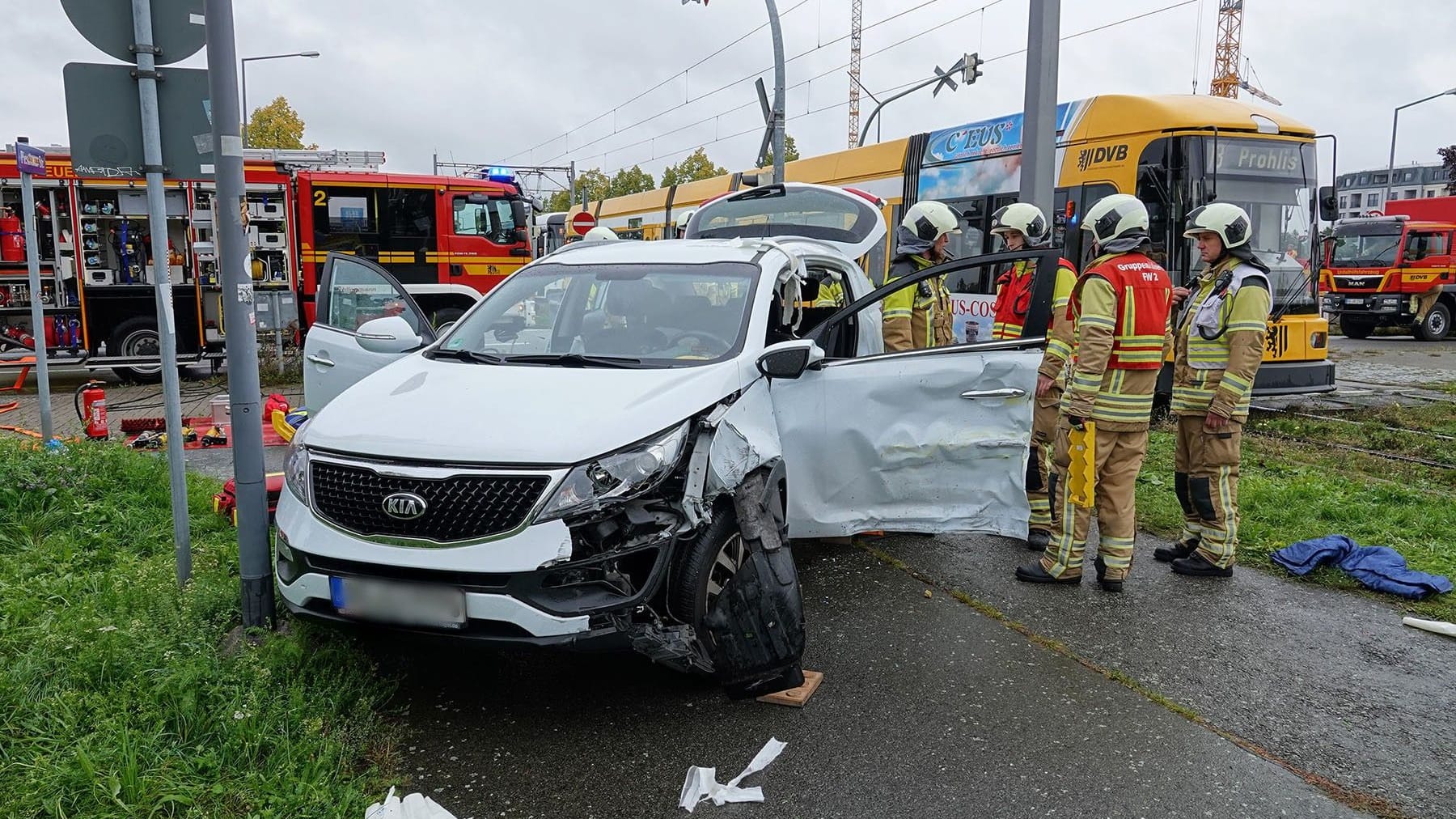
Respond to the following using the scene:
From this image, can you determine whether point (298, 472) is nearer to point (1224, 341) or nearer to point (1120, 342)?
point (1120, 342)

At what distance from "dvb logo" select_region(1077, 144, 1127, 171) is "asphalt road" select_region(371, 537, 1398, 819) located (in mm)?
6760

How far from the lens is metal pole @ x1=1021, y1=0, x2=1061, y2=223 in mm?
7879

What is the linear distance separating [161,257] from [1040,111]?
637 centimetres

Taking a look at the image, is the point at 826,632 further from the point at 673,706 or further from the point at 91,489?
the point at 91,489

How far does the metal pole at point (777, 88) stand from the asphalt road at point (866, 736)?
10.8m

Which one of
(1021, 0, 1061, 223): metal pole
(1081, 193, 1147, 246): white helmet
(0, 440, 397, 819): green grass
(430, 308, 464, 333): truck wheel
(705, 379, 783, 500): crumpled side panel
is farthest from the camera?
(430, 308, 464, 333): truck wheel

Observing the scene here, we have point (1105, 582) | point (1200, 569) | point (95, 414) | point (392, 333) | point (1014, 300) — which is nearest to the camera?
point (392, 333)

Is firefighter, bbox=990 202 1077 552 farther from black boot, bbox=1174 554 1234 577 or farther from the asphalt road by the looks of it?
the asphalt road

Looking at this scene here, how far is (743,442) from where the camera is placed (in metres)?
3.96

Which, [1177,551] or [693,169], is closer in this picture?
[1177,551]

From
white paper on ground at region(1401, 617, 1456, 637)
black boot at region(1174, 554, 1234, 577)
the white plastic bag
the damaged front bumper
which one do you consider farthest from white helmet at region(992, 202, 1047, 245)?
the white plastic bag

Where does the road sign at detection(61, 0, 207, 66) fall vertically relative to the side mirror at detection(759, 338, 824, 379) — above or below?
above

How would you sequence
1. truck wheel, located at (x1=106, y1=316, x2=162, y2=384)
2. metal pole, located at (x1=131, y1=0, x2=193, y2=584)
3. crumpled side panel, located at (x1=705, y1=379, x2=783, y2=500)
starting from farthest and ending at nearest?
truck wheel, located at (x1=106, y1=316, x2=162, y2=384) → metal pole, located at (x1=131, y1=0, x2=193, y2=584) → crumpled side panel, located at (x1=705, y1=379, x2=783, y2=500)

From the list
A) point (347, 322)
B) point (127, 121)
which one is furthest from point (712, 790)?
point (347, 322)
